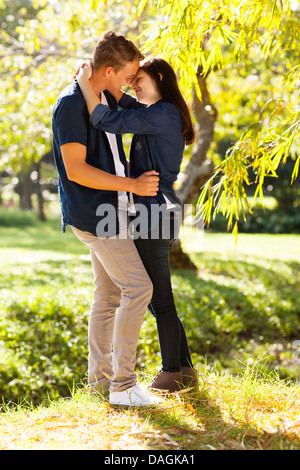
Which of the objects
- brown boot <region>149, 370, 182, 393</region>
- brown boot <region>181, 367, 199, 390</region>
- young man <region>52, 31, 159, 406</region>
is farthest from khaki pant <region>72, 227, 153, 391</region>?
brown boot <region>181, 367, 199, 390</region>

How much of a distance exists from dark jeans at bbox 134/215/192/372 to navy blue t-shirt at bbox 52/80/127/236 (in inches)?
8.3

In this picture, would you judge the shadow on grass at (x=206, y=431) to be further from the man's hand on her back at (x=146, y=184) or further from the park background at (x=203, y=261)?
the man's hand on her back at (x=146, y=184)

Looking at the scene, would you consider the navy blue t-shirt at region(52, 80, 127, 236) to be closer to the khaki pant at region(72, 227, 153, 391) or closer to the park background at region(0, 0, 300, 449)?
the khaki pant at region(72, 227, 153, 391)

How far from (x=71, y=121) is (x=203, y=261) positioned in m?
6.16

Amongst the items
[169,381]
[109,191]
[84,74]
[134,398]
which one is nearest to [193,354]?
[169,381]

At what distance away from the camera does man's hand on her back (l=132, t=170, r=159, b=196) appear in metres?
2.56

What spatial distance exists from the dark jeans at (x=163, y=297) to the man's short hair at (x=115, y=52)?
0.90 metres

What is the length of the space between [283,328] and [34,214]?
15.9 meters

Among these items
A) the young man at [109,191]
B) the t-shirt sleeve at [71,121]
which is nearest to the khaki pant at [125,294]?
the young man at [109,191]

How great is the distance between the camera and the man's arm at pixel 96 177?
2521mm

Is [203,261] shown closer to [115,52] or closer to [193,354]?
[193,354]

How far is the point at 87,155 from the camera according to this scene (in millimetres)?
2699

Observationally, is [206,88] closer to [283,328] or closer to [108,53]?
[283,328]

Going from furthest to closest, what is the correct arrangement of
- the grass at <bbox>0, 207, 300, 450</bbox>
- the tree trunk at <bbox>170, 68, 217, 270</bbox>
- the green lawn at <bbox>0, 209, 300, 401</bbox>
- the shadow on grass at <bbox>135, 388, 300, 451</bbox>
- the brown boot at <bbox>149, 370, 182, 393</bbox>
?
the tree trunk at <bbox>170, 68, 217, 270</bbox>
the green lawn at <bbox>0, 209, 300, 401</bbox>
the brown boot at <bbox>149, 370, 182, 393</bbox>
the grass at <bbox>0, 207, 300, 450</bbox>
the shadow on grass at <bbox>135, 388, 300, 451</bbox>
